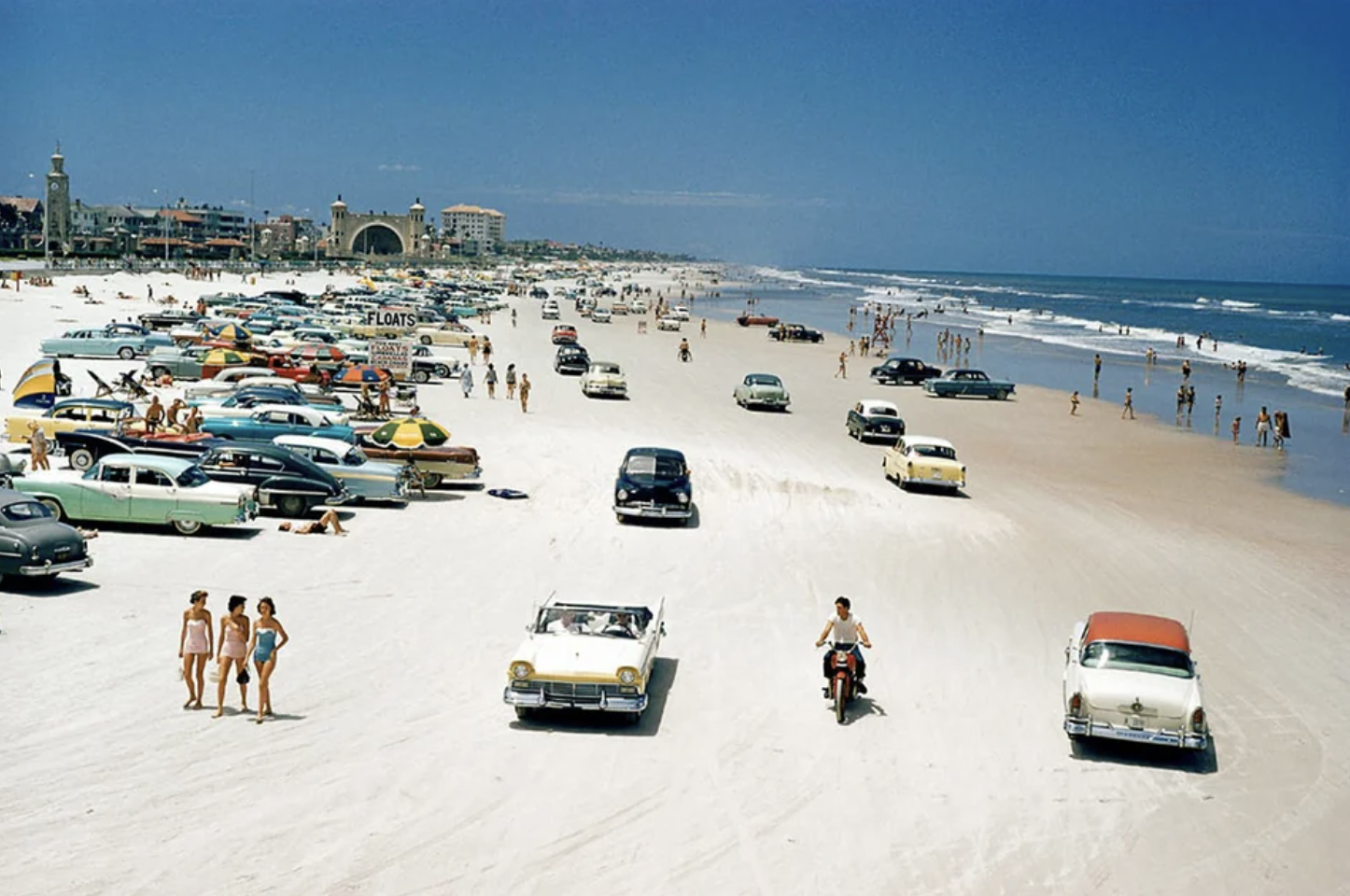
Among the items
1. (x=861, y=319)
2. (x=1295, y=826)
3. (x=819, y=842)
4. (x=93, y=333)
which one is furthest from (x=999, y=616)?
(x=861, y=319)

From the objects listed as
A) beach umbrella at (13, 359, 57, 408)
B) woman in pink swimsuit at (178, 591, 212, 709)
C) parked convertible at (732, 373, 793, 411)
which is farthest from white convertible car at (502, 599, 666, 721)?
parked convertible at (732, 373, 793, 411)

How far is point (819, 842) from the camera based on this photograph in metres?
10.8

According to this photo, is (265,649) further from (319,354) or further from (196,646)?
(319,354)

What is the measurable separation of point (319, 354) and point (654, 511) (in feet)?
81.3

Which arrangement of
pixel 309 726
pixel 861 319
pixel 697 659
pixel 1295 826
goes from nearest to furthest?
pixel 1295 826, pixel 309 726, pixel 697 659, pixel 861 319

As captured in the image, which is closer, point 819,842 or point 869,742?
point 819,842

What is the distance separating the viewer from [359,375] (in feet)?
132

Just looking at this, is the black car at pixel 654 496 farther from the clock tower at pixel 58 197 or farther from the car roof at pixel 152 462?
the clock tower at pixel 58 197

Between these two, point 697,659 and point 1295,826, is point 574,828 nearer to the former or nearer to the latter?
point 697,659

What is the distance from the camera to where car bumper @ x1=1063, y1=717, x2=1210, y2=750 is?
12.7 metres

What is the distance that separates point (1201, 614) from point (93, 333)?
39142 mm

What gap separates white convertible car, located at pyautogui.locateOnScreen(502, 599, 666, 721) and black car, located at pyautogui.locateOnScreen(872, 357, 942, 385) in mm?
43088

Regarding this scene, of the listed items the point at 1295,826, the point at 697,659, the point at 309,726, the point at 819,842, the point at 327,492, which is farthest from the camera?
the point at 327,492

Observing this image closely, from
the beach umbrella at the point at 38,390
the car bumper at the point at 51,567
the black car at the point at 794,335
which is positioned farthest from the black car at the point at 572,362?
the car bumper at the point at 51,567
